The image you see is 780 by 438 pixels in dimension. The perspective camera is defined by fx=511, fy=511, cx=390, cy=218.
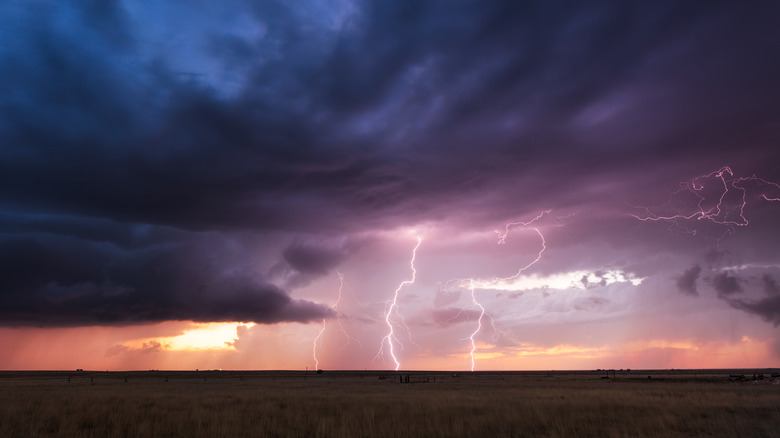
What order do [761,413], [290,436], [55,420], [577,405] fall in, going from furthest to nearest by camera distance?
[577,405] → [761,413] → [55,420] → [290,436]

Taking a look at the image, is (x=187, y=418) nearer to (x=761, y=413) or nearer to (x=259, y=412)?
(x=259, y=412)

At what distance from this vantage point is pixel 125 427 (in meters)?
18.1

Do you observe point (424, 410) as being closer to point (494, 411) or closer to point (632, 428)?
point (494, 411)

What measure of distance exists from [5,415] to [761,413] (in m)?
32.0

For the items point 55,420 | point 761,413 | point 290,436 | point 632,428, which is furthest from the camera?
point 761,413

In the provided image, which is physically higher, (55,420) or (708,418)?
(55,420)

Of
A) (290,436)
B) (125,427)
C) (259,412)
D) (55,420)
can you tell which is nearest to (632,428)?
(290,436)

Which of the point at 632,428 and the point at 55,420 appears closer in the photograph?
the point at 632,428

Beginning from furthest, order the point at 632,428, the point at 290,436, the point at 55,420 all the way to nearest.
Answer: the point at 55,420
the point at 632,428
the point at 290,436

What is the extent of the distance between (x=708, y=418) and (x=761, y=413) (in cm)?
433

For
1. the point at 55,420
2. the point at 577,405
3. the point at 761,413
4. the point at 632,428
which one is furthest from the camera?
the point at 577,405

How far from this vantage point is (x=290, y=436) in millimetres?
15789

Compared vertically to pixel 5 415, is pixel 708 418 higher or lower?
lower

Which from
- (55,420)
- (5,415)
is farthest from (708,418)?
(5,415)
